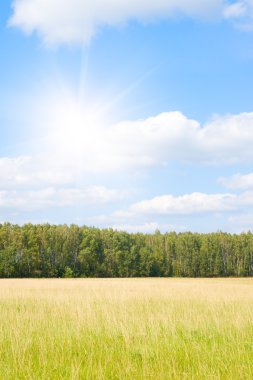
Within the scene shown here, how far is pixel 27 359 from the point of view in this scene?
727 cm

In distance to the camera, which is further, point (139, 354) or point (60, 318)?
point (60, 318)

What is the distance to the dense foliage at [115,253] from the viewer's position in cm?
8831

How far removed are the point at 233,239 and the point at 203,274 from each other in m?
14.6

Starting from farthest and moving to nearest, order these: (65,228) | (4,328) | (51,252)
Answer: (65,228), (51,252), (4,328)

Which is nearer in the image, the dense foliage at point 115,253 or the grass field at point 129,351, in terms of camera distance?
the grass field at point 129,351

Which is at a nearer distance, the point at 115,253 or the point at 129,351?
the point at 129,351

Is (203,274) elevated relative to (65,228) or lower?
lower

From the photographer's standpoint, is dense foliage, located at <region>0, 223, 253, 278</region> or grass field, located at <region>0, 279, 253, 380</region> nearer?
grass field, located at <region>0, 279, 253, 380</region>

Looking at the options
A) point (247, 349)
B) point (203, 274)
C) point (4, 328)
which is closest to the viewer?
point (247, 349)

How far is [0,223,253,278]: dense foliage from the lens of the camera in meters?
88.3

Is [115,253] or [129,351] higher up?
[115,253]

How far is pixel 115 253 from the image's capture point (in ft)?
326

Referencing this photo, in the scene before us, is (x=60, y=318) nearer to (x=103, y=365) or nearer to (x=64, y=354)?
(x=64, y=354)

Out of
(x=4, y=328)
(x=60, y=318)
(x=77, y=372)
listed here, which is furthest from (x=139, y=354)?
(x=60, y=318)
